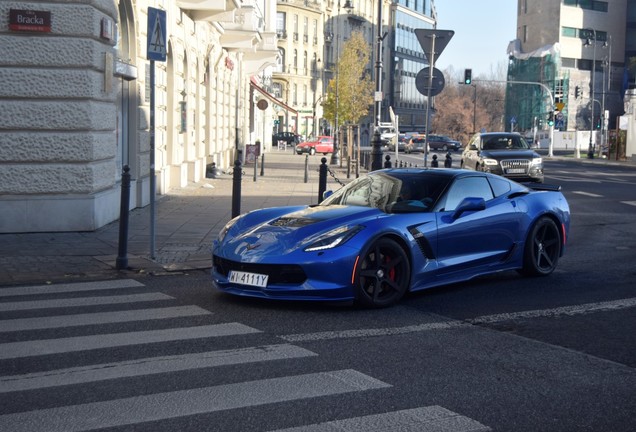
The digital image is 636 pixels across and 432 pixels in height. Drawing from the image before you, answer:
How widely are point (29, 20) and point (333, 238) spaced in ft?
24.5

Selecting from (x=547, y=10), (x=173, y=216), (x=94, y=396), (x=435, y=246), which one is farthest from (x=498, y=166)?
(x=547, y=10)

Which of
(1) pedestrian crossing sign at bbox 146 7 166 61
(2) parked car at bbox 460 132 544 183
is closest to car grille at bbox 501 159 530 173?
(2) parked car at bbox 460 132 544 183

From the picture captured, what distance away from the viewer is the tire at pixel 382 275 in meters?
8.08

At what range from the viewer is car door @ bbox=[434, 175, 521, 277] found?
8984 mm

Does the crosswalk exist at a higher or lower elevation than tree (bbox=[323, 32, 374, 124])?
lower

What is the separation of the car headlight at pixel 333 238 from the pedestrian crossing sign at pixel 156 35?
173 inches

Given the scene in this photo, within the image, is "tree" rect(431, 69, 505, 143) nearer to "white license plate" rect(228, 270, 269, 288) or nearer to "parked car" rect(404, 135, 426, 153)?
"parked car" rect(404, 135, 426, 153)

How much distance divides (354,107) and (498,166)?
A: 3895 centimetres

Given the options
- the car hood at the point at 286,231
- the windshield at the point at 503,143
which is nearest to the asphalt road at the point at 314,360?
the car hood at the point at 286,231

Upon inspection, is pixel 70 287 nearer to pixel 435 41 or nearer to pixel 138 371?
pixel 138 371

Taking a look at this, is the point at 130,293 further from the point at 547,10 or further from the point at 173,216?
the point at 547,10

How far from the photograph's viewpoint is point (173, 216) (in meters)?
16.8

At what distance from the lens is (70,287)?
9.38 meters

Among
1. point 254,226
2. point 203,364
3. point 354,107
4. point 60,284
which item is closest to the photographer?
point 203,364
